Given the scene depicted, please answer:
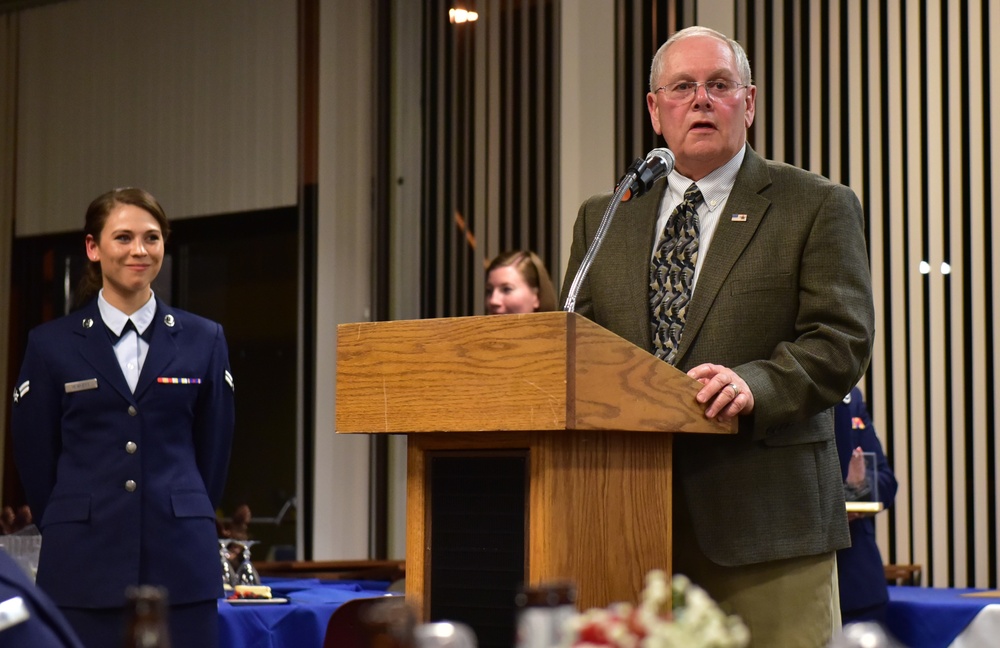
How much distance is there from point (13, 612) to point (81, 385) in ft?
6.42

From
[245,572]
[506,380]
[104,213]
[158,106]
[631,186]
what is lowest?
[245,572]

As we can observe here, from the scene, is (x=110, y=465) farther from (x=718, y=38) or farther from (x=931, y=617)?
(x=931, y=617)

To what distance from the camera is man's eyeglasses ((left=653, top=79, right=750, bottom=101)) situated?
223 centimetres

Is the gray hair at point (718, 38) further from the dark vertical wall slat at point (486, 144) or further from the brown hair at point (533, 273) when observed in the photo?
the dark vertical wall slat at point (486, 144)

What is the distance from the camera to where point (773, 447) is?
210 cm

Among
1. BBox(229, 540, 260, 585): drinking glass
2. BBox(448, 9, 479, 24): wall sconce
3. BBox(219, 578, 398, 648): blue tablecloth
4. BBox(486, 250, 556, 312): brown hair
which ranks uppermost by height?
BBox(448, 9, 479, 24): wall sconce

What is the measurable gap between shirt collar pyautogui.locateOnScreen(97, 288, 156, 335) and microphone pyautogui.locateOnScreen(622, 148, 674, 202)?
1656 millimetres

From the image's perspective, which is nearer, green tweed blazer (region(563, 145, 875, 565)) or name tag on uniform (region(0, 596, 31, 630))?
name tag on uniform (region(0, 596, 31, 630))

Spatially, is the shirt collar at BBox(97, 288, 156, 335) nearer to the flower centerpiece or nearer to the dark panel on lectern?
the dark panel on lectern

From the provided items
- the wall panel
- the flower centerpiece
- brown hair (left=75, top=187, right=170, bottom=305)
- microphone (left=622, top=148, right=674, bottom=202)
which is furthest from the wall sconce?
the flower centerpiece

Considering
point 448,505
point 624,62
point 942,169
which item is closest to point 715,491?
point 448,505

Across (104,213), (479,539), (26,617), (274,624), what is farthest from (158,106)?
(26,617)

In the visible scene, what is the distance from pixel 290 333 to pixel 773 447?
574cm

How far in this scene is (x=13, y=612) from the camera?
1.40 m
